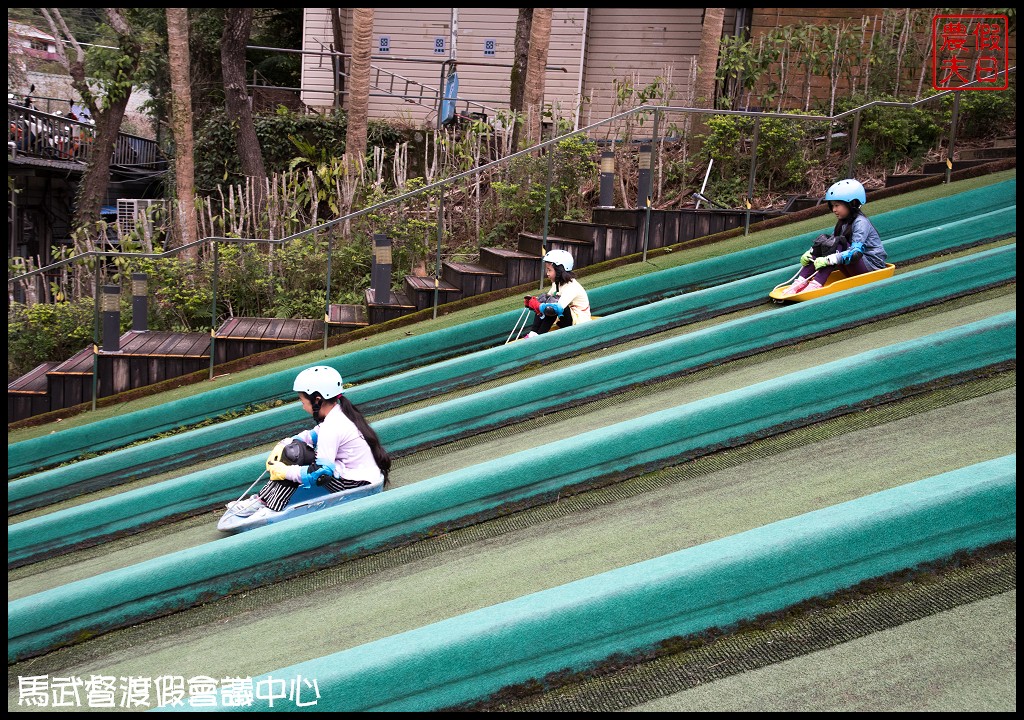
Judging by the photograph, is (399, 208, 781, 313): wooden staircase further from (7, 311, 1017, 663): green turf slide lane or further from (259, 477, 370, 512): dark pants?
(7, 311, 1017, 663): green turf slide lane

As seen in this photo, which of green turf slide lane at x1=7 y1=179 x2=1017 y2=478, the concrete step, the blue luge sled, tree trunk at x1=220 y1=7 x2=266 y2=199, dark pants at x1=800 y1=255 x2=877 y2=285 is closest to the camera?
the blue luge sled

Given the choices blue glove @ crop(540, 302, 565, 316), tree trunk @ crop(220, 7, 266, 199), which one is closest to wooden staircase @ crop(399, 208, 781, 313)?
blue glove @ crop(540, 302, 565, 316)

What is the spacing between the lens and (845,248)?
26.5 ft

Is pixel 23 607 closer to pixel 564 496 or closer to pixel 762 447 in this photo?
pixel 564 496

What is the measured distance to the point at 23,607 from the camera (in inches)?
183

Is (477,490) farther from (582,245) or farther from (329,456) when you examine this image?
(582,245)

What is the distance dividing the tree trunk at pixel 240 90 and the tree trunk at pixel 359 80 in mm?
4892

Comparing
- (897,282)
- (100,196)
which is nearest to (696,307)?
(897,282)

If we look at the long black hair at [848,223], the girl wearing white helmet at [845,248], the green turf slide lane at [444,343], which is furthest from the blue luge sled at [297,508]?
the long black hair at [848,223]

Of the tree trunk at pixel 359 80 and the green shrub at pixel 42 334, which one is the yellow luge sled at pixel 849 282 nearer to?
the green shrub at pixel 42 334

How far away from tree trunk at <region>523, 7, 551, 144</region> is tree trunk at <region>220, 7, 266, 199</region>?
7.22 metres

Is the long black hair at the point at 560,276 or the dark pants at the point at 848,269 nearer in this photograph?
the dark pants at the point at 848,269

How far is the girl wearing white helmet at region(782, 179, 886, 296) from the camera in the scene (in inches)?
311

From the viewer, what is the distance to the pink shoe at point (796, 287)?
8.16 metres
